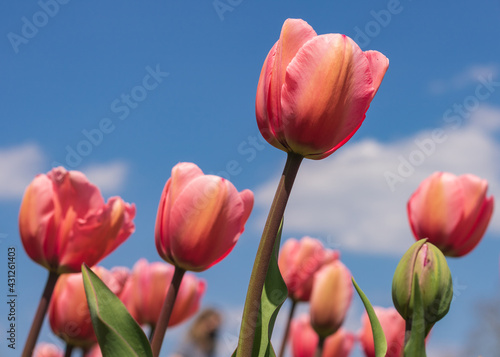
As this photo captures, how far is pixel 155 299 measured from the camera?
2.04 meters

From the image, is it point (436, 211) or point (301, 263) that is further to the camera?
point (301, 263)

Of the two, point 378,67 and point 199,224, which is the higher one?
point 378,67

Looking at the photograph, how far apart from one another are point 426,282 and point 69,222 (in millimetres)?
816

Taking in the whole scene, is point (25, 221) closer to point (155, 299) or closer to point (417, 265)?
point (155, 299)

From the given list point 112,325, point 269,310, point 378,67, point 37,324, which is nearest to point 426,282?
point 269,310

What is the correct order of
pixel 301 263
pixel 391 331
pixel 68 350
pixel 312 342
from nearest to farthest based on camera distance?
pixel 68 350 < pixel 391 331 < pixel 301 263 < pixel 312 342

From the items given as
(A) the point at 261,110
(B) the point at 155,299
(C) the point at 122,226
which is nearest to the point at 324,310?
(B) the point at 155,299

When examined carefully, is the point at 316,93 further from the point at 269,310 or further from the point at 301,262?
the point at 301,262

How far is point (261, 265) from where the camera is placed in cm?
86

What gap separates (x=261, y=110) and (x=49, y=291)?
24.6 inches

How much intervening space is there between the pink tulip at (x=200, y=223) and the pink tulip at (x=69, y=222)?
0.19 m

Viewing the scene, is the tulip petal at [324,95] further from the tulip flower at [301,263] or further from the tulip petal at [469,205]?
the tulip flower at [301,263]

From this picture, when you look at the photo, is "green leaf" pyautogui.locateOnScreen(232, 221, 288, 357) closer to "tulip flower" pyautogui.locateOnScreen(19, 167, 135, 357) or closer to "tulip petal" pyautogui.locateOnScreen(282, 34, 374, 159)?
"tulip petal" pyautogui.locateOnScreen(282, 34, 374, 159)

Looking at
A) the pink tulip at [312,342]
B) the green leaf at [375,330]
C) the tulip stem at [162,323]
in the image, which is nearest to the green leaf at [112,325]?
the tulip stem at [162,323]
